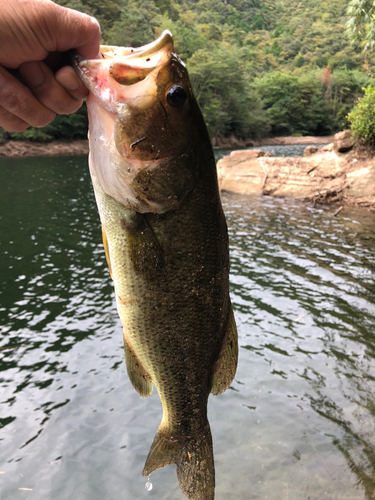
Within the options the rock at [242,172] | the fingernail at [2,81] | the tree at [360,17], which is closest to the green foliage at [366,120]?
the tree at [360,17]

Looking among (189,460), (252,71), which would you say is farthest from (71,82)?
(252,71)

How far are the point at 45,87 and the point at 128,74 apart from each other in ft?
1.97

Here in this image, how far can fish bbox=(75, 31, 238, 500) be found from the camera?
1746 millimetres

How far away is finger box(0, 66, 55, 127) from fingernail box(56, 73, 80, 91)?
0.22 metres

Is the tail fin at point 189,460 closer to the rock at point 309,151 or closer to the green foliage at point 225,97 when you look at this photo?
the rock at point 309,151

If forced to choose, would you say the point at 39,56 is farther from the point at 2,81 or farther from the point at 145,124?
the point at 145,124

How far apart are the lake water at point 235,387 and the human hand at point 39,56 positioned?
148 inches

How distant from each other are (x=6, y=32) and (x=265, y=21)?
648ft

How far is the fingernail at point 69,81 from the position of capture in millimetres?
1927

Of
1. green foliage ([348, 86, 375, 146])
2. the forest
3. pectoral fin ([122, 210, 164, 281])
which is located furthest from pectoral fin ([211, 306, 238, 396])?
the forest

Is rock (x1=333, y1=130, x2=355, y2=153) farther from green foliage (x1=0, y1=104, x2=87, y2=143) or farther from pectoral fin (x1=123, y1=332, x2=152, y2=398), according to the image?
green foliage (x1=0, y1=104, x2=87, y2=143)

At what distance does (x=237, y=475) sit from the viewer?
3959mm

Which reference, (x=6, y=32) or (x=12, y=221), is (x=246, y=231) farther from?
(x=6, y=32)

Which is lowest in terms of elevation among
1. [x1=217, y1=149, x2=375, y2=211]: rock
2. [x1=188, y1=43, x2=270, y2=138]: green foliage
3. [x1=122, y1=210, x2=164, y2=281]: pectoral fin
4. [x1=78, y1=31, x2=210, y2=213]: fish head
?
[x1=217, y1=149, x2=375, y2=211]: rock
